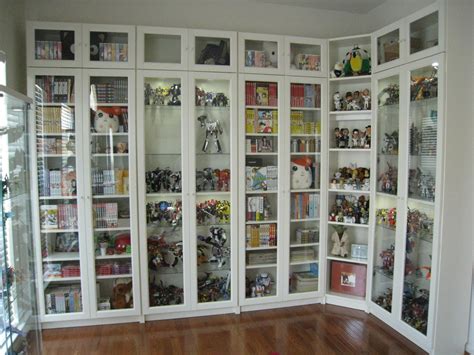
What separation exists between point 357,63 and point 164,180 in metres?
2.08

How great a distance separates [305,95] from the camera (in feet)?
10.3

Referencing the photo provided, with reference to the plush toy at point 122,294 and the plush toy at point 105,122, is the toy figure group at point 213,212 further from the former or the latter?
the plush toy at point 105,122

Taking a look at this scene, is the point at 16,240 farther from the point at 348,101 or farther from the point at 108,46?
the point at 348,101

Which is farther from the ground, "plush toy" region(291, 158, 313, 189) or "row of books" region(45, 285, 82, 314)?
"plush toy" region(291, 158, 313, 189)

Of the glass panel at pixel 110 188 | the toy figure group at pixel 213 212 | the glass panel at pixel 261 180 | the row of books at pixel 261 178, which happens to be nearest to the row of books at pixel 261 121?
the glass panel at pixel 261 180

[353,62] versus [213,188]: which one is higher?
[353,62]

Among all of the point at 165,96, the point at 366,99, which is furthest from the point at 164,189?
the point at 366,99

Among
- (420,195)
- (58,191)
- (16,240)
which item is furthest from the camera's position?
(58,191)

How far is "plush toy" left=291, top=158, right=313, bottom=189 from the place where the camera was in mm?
3145

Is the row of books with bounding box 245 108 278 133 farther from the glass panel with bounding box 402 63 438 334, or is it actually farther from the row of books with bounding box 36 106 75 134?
the row of books with bounding box 36 106 75 134

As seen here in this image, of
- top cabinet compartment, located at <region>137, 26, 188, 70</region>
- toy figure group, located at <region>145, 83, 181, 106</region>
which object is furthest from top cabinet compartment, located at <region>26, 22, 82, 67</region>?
toy figure group, located at <region>145, 83, 181, 106</region>

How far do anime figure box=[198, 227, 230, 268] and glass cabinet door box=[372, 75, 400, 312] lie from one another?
1.38 metres

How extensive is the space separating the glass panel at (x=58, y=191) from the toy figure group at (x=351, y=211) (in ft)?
7.71

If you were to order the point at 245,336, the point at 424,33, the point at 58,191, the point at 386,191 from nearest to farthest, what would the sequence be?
1. the point at 424,33
2. the point at 245,336
3. the point at 58,191
4. the point at 386,191
